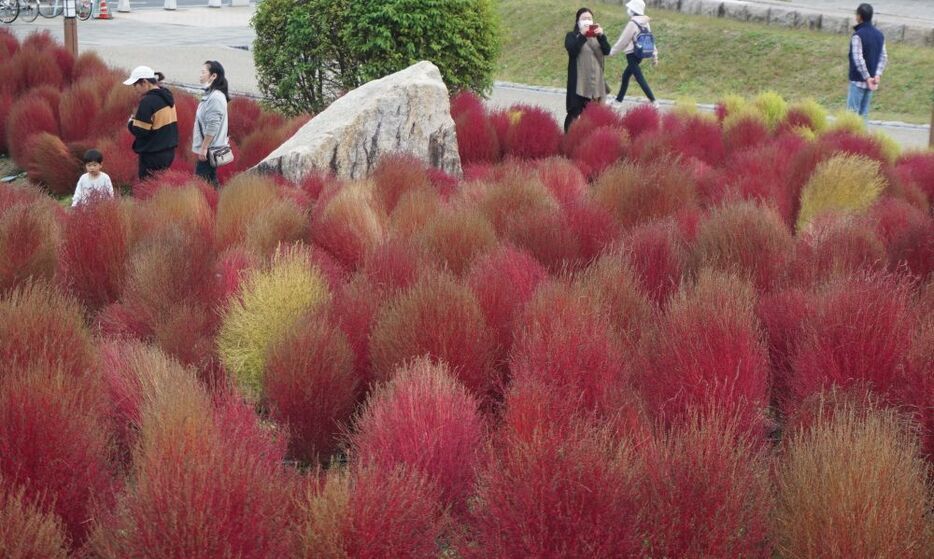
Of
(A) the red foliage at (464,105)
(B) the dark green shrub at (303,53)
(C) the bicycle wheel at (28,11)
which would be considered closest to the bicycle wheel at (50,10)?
(C) the bicycle wheel at (28,11)

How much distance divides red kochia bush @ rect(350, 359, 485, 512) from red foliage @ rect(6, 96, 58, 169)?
29.2 ft

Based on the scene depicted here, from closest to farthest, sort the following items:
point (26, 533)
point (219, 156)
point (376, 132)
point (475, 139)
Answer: point (26, 533) → point (376, 132) → point (219, 156) → point (475, 139)

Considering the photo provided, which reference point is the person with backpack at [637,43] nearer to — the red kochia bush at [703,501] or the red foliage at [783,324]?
the red foliage at [783,324]

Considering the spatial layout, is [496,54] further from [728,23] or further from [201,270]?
[728,23]

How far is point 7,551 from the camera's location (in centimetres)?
297

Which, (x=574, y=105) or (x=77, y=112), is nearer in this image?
(x=77, y=112)

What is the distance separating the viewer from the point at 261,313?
16.2ft

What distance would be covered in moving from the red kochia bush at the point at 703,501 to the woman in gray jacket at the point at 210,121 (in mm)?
6764

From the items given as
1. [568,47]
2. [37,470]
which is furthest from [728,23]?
[37,470]

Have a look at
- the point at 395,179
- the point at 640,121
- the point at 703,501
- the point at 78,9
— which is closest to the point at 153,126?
the point at 395,179

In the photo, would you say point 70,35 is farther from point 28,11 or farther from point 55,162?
point 28,11

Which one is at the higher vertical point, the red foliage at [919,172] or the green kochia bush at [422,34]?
the green kochia bush at [422,34]

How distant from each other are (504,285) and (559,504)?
6.29ft

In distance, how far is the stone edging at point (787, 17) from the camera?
1828 cm
